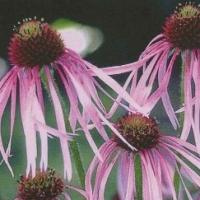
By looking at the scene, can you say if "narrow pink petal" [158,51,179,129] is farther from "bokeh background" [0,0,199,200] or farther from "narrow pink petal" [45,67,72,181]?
"bokeh background" [0,0,199,200]

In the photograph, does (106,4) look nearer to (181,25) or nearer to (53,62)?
(181,25)

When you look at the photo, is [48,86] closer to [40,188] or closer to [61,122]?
[61,122]

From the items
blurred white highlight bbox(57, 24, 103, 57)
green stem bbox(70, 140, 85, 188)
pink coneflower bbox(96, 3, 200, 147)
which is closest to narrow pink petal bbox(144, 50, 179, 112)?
pink coneflower bbox(96, 3, 200, 147)

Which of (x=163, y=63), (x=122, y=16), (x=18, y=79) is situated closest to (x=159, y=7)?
(x=122, y=16)

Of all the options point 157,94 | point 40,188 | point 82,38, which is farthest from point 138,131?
point 82,38

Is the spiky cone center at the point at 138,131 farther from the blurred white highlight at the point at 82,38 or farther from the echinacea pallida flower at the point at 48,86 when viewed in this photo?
the blurred white highlight at the point at 82,38

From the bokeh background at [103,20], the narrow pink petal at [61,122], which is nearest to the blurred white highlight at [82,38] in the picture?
the bokeh background at [103,20]
